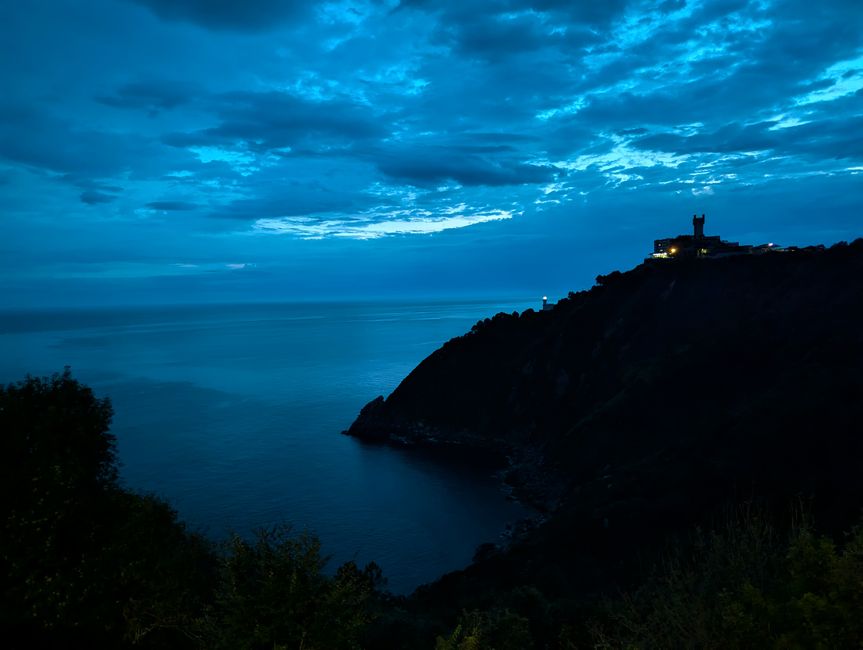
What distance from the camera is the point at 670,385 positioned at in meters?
79.5

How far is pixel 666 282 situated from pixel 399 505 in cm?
6796

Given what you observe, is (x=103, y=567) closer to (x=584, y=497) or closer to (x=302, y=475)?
(x=584, y=497)

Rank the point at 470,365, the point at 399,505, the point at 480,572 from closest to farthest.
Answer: the point at 480,572
the point at 399,505
the point at 470,365

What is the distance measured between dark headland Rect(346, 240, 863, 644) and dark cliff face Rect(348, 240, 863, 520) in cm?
26

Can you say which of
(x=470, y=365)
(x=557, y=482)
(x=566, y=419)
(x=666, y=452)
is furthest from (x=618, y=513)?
(x=470, y=365)

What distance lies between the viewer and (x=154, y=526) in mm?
29609

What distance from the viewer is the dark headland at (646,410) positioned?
48219 mm

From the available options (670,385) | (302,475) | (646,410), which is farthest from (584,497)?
(302,475)

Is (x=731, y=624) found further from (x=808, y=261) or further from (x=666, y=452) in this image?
(x=808, y=261)

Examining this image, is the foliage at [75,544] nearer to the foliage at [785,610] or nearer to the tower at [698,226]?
the foliage at [785,610]

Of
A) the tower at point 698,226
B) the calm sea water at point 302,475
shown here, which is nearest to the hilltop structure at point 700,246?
the tower at point 698,226

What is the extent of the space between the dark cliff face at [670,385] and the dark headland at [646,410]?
0.26m

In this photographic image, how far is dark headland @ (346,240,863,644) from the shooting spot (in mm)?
48219

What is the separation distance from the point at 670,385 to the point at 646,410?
6.08 metres
